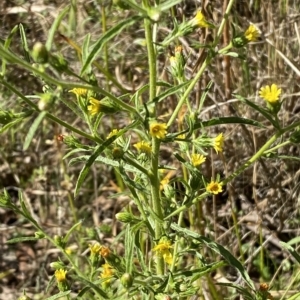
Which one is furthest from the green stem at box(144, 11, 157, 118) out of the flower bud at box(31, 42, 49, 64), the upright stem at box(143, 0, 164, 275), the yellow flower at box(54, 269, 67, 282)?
the yellow flower at box(54, 269, 67, 282)

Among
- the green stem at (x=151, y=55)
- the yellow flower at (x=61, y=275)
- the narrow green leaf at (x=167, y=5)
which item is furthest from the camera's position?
the yellow flower at (x=61, y=275)

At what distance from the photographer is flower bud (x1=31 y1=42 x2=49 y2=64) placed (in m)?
1.13

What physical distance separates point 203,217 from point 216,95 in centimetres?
56

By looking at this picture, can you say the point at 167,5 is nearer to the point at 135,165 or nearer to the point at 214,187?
the point at 135,165

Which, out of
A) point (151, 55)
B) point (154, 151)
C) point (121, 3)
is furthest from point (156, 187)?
point (121, 3)

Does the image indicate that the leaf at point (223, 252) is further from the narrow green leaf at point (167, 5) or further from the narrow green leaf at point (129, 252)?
the narrow green leaf at point (167, 5)

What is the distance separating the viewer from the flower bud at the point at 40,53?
1.13 metres

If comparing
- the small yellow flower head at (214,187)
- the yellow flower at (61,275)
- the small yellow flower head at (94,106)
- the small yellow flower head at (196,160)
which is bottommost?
the yellow flower at (61,275)

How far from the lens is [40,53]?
1.13 metres

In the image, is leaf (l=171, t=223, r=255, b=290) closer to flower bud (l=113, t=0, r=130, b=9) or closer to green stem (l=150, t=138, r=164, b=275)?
green stem (l=150, t=138, r=164, b=275)

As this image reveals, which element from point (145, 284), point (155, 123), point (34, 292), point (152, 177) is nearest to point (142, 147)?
point (152, 177)

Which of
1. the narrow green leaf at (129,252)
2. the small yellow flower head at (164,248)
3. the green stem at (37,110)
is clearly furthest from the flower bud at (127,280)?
the green stem at (37,110)

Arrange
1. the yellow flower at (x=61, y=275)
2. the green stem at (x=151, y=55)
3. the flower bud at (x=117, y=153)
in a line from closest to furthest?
the green stem at (x=151, y=55) < the flower bud at (x=117, y=153) < the yellow flower at (x=61, y=275)

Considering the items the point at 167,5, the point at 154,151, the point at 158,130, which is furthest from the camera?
the point at 154,151
